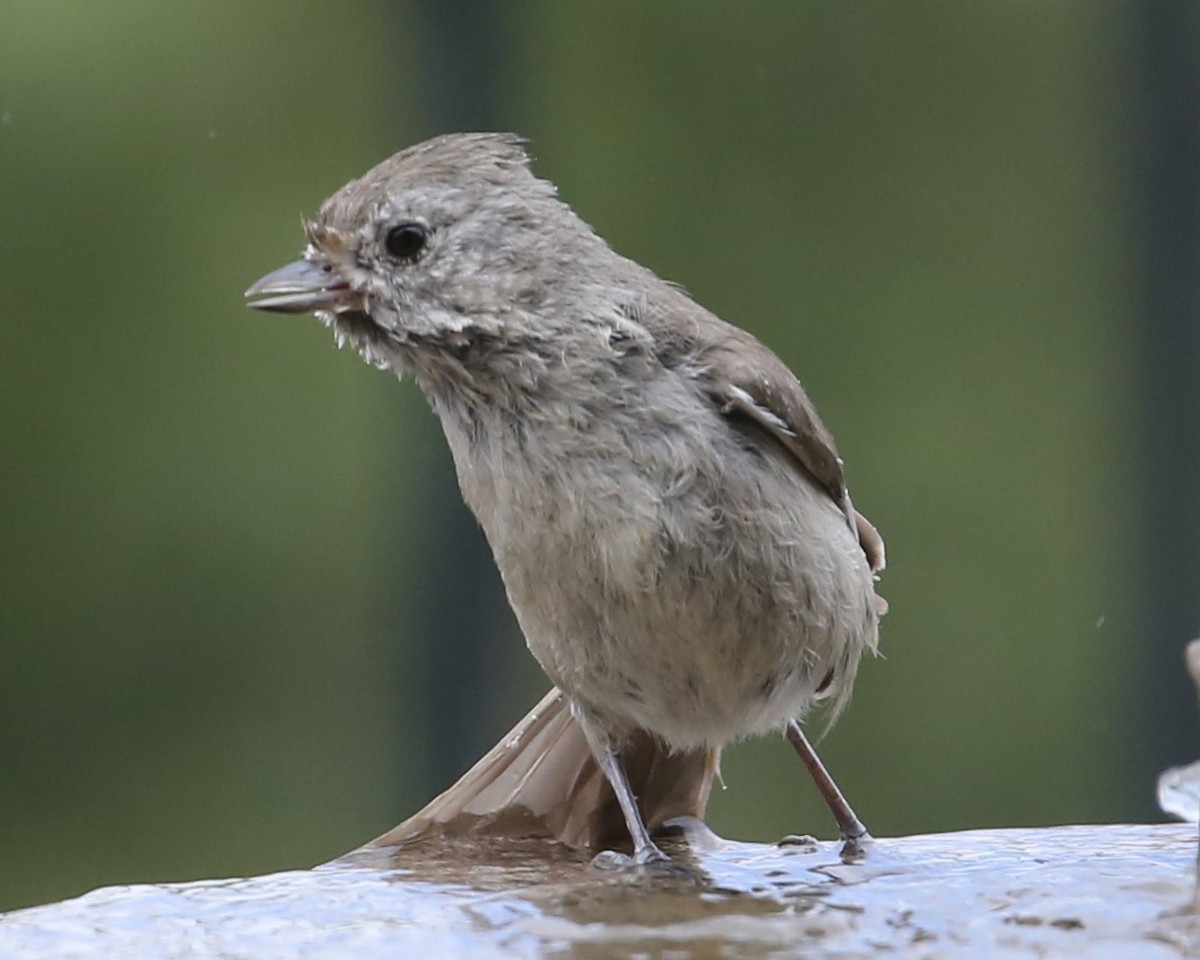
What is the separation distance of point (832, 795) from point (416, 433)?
3.41m

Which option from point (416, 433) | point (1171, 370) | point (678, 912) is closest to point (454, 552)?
point (416, 433)

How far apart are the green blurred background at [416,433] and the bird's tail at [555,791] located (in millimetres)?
2888

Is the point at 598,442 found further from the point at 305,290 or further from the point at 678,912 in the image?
the point at 678,912

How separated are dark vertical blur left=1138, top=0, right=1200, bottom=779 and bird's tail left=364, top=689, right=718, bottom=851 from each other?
345 cm

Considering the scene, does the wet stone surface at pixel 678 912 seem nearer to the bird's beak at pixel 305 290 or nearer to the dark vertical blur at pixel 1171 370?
the bird's beak at pixel 305 290

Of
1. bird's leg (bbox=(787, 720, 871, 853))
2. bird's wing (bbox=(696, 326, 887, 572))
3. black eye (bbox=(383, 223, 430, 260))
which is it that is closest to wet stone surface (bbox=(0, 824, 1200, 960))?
bird's leg (bbox=(787, 720, 871, 853))

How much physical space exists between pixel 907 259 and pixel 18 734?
363cm

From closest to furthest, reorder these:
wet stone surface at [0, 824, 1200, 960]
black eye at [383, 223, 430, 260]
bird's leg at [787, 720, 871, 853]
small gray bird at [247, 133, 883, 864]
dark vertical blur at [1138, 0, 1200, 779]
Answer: wet stone surface at [0, 824, 1200, 960]
small gray bird at [247, 133, 883, 864]
black eye at [383, 223, 430, 260]
bird's leg at [787, 720, 871, 853]
dark vertical blur at [1138, 0, 1200, 779]

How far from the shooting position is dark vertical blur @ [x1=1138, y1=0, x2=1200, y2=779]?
7.28 metres

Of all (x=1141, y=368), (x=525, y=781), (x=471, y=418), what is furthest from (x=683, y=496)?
(x=1141, y=368)

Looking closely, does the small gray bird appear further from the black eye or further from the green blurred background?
the green blurred background

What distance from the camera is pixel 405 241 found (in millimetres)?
3775

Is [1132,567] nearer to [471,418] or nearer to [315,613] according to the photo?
[315,613]

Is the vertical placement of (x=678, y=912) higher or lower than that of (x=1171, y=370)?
lower
